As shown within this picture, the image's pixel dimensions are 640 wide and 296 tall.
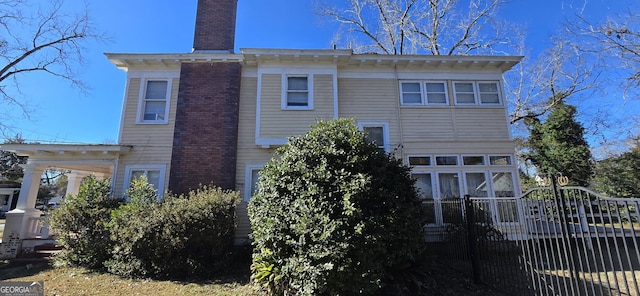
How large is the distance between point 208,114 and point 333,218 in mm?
7227

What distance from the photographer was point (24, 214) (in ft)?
31.8

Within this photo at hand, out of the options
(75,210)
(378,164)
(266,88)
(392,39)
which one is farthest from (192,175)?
Answer: (392,39)

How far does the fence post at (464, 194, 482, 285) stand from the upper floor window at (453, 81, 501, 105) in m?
5.88

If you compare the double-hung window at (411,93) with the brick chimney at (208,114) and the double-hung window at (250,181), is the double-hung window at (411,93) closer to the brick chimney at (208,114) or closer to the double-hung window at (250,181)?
the double-hung window at (250,181)

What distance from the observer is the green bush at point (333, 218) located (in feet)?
16.7

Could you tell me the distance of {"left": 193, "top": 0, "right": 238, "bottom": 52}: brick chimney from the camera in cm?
1155

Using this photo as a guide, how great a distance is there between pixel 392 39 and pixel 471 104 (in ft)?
33.8

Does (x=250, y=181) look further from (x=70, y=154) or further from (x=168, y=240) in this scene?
(x=70, y=154)

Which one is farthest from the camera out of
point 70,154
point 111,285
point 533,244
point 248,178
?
point 248,178

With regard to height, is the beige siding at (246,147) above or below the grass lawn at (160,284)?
above

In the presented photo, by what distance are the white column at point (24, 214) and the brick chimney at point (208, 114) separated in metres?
4.46

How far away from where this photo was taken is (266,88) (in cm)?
1106

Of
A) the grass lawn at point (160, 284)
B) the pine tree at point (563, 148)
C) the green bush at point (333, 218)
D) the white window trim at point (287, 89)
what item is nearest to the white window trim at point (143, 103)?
the white window trim at point (287, 89)

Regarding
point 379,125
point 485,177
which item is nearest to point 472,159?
point 485,177
